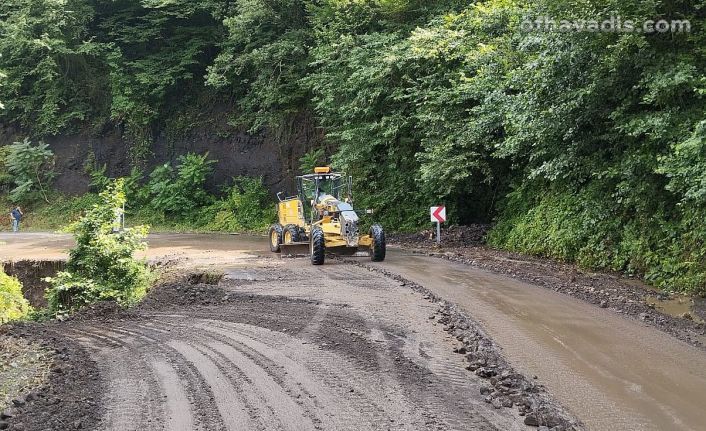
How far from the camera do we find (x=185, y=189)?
32375mm

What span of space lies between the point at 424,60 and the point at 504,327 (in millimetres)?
14096

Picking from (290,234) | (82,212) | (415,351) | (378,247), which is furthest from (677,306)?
(82,212)

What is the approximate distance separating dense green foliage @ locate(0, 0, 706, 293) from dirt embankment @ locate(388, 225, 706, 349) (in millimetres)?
657

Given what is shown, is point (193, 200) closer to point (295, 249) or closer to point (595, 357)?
point (295, 249)

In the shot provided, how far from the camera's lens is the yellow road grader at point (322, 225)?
1616cm

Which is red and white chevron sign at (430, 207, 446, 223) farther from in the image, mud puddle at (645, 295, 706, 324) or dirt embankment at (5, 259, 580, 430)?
mud puddle at (645, 295, 706, 324)

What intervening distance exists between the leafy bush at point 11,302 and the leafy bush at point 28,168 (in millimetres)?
24765

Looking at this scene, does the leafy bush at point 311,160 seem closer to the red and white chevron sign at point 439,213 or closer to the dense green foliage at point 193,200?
the dense green foliage at point 193,200

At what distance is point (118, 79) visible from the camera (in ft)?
112

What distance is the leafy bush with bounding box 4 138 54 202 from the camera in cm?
3528

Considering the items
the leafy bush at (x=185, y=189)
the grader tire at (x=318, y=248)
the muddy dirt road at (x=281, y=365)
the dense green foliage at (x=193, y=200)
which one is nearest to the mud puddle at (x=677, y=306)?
the muddy dirt road at (x=281, y=365)

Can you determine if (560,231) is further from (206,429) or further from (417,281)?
(206,429)

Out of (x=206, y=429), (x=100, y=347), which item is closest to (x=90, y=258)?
(x=100, y=347)

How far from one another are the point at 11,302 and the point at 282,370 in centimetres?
871
